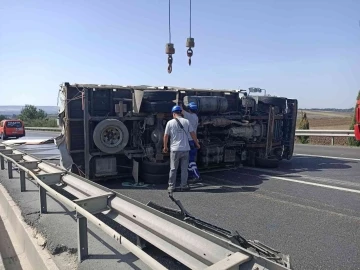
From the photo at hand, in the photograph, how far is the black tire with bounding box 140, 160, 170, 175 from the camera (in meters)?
7.04

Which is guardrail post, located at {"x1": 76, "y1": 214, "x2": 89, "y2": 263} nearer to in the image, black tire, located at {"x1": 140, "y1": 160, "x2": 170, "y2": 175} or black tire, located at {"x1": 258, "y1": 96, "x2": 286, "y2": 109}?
black tire, located at {"x1": 140, "y1": 160, "x2": 170, "y2": 175}

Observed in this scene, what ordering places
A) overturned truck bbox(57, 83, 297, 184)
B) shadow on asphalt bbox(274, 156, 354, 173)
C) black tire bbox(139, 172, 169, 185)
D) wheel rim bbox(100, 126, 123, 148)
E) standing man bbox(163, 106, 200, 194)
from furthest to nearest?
shadow on asphalt bbox(274, 156, 354, 173) → black tire bbox(139, 172, 169, 185) → wheel rim bbox(100, 126, 123, 148) → overturned truck bbox(57, 83, 297, 184) → standing man bbox(163, 106, 200, 194)

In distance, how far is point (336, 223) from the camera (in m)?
4.40

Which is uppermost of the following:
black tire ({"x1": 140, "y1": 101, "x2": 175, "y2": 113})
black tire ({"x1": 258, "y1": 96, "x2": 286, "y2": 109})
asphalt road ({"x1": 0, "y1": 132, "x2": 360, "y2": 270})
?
black tire ({"x1": 258, "y1": 96, "x2": 286, "y2": 109})

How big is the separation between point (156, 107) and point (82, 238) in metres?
4.38

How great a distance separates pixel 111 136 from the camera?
705 centimetres

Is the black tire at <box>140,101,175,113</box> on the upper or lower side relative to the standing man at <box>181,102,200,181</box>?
upper

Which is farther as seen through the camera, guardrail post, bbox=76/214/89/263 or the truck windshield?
the truck windshield

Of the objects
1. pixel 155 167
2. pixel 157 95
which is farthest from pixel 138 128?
pixel 155 167

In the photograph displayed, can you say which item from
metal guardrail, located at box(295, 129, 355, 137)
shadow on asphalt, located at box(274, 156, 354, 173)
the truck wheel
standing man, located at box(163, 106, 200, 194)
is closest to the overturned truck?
the truck wheel

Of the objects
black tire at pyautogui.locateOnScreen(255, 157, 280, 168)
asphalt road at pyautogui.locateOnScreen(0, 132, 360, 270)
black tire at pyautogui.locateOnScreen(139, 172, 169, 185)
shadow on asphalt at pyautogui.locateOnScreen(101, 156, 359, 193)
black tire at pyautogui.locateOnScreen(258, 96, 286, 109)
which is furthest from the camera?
black tire at pyautogui.locateOnScreen(258, 96, 286, 109)

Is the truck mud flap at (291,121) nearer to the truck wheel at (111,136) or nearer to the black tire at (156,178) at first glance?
the black tire at (156,178)

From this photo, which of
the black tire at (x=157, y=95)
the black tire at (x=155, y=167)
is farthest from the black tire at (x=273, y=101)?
the black tire at (x=155, y=167)

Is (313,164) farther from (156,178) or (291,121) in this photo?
(156,178)
